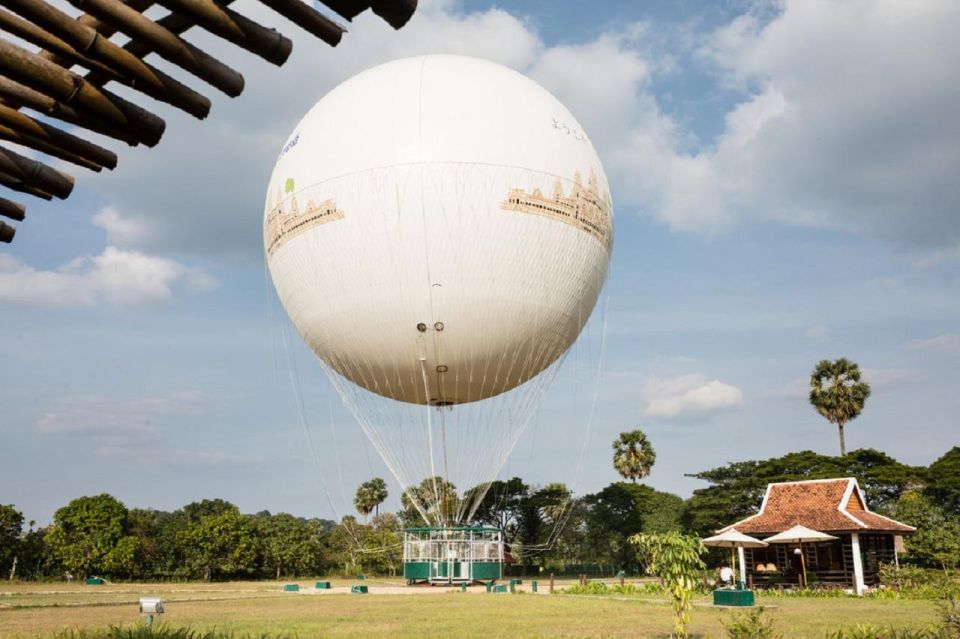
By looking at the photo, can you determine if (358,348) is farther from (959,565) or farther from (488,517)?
(488,517)

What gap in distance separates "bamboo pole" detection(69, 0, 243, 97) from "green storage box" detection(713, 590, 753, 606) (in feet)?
78.3

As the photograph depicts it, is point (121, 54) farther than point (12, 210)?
No

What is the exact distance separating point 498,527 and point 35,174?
50932 mm

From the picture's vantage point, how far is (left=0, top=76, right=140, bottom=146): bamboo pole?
308cm

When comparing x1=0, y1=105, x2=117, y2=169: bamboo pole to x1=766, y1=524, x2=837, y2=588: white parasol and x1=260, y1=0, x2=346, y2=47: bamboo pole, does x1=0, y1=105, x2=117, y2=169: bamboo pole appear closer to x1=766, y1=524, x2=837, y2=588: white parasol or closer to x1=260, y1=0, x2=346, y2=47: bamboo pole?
x1=260, y1=0, x2=346, y2=47: bamboo pole

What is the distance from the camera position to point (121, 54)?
2977 mm

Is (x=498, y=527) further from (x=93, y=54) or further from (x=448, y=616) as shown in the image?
(x=93, y=54)

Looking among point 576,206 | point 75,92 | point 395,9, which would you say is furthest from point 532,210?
point 75,92

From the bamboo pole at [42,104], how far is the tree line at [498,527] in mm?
46215

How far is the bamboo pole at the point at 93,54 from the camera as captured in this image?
2730mm

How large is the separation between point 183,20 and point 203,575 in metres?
63.5

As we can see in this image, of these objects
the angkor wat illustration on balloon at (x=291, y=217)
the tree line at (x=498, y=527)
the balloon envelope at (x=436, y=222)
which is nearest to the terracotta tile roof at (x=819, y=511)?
the tree line at (x=498, y=527)

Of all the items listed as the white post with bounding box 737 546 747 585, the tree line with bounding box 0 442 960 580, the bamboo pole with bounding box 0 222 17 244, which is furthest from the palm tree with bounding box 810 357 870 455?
the bamboo pole with bounding box 0 222 17 244

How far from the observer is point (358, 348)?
987 inches
